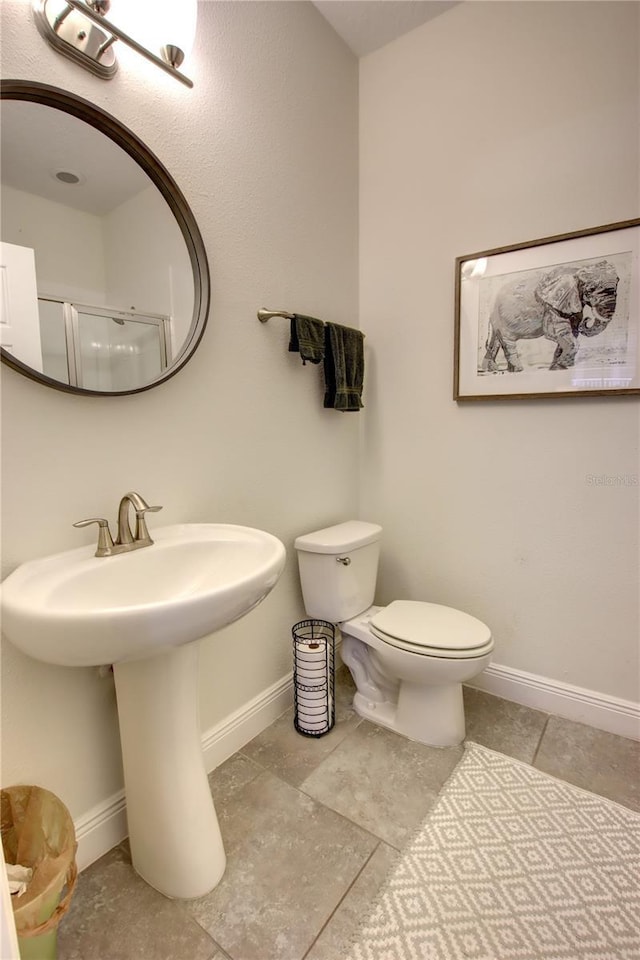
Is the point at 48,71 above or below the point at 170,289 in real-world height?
above

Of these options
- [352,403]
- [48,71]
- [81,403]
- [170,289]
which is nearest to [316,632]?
[352,403]

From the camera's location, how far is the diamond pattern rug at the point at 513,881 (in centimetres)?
92

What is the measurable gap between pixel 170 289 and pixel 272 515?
0.79m

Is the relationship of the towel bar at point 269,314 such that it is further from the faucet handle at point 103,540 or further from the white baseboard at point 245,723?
the white baseboard at point 245,723

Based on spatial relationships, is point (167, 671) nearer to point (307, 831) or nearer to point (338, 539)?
point (307, 831)

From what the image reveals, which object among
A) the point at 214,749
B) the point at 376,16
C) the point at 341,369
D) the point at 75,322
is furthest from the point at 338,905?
the point at 376,16

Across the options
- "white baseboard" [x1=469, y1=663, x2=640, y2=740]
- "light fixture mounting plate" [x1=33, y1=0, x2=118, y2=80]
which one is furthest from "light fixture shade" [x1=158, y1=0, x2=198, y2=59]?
"white baseboard" [x1=469, y1=663, x2=640, y2=740]

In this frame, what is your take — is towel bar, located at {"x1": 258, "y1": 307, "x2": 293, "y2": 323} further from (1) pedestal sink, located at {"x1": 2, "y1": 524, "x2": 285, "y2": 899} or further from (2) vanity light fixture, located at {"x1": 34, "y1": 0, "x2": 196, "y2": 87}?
(1) pedestal sink, located at {"x1": 2, "y1": 524, "x2": 285, "y2": 899}

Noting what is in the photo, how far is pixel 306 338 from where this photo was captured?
155 centimetres

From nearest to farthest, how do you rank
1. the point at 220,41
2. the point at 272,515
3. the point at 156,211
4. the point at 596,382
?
the point at 156,211 < the point at 220,41 < the point at 596,382 < the point at 272,515

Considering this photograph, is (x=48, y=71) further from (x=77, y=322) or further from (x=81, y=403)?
(x=81, y=403)

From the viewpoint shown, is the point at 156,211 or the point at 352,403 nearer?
the point at 156,211

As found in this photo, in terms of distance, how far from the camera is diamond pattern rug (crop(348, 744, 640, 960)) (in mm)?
920

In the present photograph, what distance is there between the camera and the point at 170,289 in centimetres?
121
